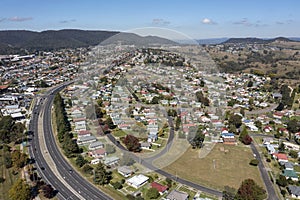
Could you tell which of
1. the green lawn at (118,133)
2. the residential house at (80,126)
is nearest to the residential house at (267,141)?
the green lawn at (118,133)

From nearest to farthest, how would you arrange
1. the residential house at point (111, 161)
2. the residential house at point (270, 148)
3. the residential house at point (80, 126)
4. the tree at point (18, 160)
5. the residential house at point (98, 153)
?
the tree at point (18, 160) → the residential house at point (111, 161) → the residential house at point (98, 153) → the residential house at point (270, 148) → the residential house at point (80, 126)

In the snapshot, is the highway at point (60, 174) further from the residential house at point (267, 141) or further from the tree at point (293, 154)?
the residential house at point (267, 141)

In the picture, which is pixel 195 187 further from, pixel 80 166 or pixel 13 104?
pixel 13 104

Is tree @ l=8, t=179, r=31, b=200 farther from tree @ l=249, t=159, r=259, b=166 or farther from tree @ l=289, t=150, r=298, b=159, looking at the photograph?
tree @ l=289, t=150, r=298, b=159

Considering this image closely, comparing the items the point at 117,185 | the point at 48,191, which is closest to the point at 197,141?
the point at 117,185

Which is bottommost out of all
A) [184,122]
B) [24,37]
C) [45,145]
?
[45,145]

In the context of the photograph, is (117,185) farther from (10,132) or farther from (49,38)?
(49,38)

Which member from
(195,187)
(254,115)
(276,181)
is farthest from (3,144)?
(254,115)
